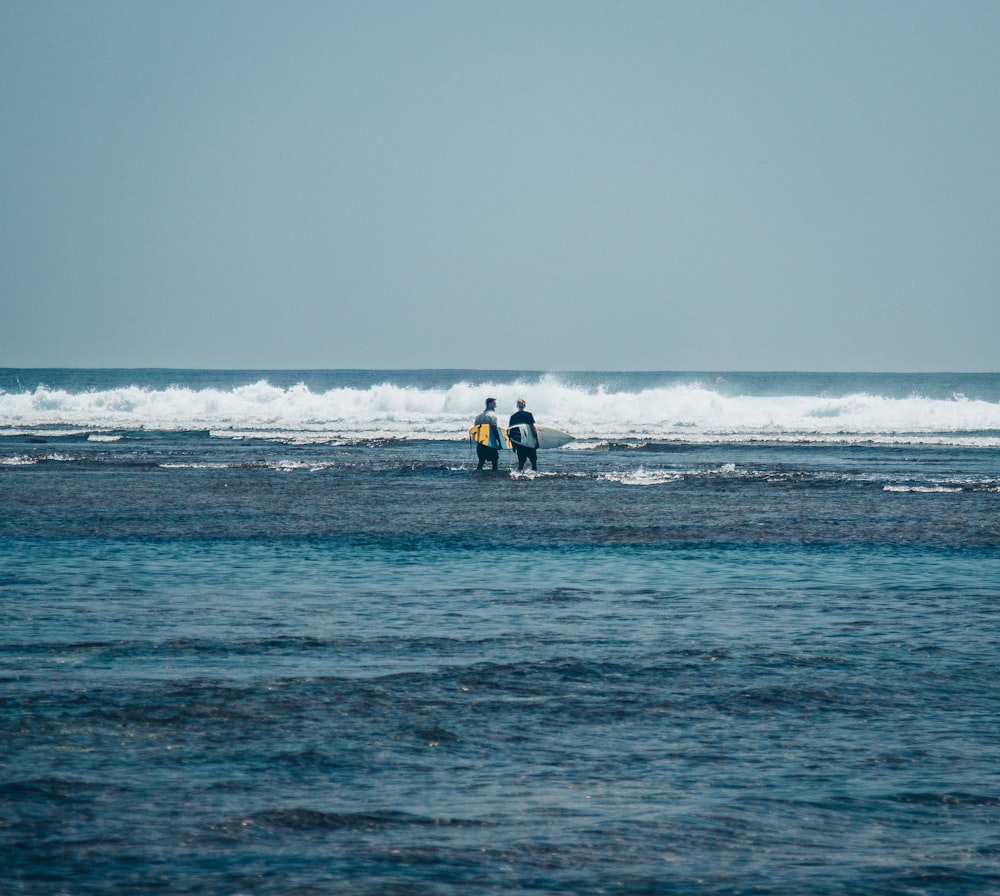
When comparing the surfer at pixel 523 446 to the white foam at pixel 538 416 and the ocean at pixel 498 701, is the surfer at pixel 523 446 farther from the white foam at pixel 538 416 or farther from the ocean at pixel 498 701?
the white foam at pixel 538 416

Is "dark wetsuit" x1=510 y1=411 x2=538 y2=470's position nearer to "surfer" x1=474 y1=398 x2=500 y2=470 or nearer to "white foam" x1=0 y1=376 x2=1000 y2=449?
"surfer" x1=474 y1=398 x2=500 y2=470

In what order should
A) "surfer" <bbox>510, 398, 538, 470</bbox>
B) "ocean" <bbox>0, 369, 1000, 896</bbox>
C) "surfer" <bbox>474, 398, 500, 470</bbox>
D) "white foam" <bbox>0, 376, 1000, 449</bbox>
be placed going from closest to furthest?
"ocean" <bbox>0, 369, 1000, 896</bbox>, "surfer" <bbox>474, 398, 500, 470</bbox>, "surfer" <bbox>510, 398, 538, 470</bbox>, "white foam" <bbox>0, 376, 1000, 449</bbox>

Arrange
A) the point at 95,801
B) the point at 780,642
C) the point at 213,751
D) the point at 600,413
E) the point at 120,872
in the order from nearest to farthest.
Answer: the point at 120,872
the point at 95,801
the point at 213,751
the point at 780,642
the point at 600,413

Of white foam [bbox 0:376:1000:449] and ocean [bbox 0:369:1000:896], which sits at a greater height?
white foam [bbox 0:376:1000:449]

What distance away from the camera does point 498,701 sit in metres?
7.02

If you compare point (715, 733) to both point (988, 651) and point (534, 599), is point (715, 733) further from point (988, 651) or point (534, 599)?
point (534, 599)

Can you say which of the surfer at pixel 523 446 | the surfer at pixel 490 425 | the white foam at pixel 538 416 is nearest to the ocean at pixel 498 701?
the surfer at pixel 490 425

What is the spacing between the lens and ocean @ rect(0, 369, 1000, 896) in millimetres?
4730

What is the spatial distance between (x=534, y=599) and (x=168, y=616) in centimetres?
316

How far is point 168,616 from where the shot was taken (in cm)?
955

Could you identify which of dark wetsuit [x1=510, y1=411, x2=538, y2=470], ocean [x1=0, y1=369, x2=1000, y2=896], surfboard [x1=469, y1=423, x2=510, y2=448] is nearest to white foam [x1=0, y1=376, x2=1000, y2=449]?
dark wetsuit [x1=510, y1=411, x2=538, y2=470]

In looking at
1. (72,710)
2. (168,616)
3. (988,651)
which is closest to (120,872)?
(72,710)

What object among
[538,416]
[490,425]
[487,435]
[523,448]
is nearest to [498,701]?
[490,425]

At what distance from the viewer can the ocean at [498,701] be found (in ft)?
15.5
